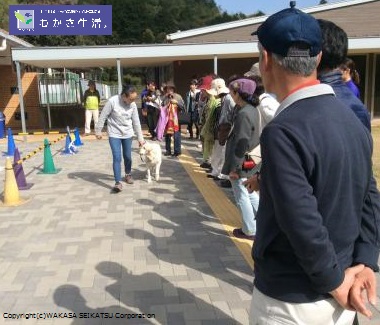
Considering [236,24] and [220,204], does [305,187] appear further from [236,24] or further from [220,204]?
[236,24]

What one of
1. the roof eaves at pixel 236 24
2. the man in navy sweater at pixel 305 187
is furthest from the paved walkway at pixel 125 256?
the roof eaves at pixel 236 24

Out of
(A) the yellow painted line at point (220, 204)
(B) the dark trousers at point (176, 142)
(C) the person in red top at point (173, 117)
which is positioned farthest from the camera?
(B) the dark trousers at point (176, 142)

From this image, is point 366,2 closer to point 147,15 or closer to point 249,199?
point 249,199

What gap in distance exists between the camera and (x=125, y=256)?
461 cm

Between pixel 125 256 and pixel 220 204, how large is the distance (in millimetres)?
2213

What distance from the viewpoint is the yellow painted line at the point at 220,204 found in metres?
4.86

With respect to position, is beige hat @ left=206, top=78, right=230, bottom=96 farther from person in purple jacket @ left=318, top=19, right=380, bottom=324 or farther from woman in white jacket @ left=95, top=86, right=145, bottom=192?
person in purple jacket @ left=318, top=19, right=380, bottom=324

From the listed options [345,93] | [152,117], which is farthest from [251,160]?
[152,117]

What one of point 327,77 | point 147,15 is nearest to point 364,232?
point 327,77

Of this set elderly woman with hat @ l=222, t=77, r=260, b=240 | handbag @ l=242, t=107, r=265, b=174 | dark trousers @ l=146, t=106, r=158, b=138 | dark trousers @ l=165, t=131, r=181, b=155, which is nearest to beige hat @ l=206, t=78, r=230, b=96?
elderly woman with hat @ l=222, t=77, r=260, b=240

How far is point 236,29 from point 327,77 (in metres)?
16.5

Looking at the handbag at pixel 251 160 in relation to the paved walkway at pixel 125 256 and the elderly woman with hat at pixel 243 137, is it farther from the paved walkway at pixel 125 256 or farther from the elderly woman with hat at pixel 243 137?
the paved walkway at pixel 125 256

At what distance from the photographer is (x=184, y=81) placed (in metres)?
16.9

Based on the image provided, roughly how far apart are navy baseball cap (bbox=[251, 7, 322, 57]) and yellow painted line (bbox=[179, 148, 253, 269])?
3.13 metres
